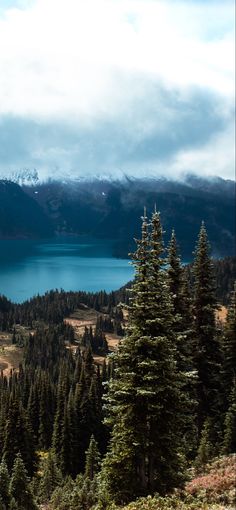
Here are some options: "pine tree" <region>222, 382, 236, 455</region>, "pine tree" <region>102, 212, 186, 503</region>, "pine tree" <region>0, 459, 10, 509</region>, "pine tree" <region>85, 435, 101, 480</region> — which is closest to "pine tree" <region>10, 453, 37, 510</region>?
"pine tree" <region>0, 459, 10, 509</region>

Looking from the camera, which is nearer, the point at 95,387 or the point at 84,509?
the point at 84,509

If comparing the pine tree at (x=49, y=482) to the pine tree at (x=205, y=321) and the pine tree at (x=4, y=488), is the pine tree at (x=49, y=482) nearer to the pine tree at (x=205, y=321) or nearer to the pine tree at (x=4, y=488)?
the pine tree at (x=4, y=488)

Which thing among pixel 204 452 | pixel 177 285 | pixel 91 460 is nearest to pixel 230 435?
pixel 204 452

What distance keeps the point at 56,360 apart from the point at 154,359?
567ft

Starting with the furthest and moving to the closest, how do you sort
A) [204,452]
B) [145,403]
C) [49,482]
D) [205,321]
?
[49,482] → [205,321] → [204,452] → [145,403]

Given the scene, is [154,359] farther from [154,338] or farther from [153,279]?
[153,279]

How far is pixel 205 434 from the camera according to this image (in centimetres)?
4409

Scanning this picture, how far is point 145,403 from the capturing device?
25875 millimetres

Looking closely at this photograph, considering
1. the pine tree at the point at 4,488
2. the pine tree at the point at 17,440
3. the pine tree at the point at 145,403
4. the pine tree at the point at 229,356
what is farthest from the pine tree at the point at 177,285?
the pine tree at the point at 17,440

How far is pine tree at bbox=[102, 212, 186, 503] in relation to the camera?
25594 mm

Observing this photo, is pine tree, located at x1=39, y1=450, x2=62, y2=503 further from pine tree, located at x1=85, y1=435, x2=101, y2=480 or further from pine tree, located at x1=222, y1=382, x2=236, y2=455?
pine tree, located at x1=222, y1=382, x2=236, y2=455

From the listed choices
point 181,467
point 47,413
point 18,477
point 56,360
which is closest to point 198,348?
point 181,467

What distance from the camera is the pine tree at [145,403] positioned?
2559cm

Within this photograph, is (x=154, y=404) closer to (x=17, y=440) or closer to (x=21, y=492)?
(x=21, y=492)
